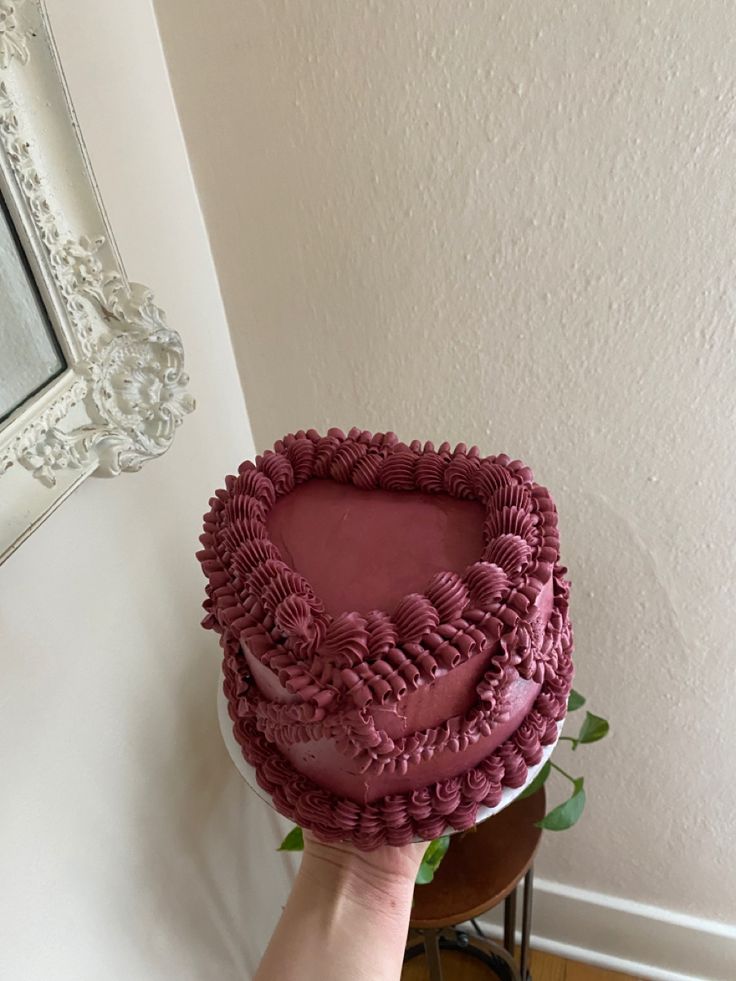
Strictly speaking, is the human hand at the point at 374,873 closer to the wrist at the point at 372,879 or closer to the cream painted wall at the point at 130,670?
the wrist at the point at 372,879

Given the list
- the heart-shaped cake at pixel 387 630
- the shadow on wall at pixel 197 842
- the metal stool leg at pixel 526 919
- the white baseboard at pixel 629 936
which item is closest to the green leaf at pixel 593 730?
the metal stool leg at pixel 526 919

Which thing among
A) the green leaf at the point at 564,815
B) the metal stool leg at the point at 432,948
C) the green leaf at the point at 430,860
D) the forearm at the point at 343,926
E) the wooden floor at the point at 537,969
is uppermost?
the forearm at the point at 343,926

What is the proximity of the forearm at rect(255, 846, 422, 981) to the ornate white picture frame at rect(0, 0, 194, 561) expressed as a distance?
42cm

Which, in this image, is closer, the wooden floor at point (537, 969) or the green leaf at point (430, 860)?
the green leaf at point (430, 860)

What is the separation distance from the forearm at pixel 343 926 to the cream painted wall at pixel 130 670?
21cm

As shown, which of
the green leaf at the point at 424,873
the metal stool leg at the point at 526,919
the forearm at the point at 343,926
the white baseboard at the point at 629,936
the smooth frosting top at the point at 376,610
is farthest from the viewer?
the white baseboard at the point at 629,936

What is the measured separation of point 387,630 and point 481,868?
2.06 ft

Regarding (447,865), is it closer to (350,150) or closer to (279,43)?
(350,150)

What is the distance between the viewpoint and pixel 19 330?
592 mm

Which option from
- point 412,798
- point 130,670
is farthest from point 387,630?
point 130,670

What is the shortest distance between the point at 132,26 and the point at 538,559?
0.70 metres

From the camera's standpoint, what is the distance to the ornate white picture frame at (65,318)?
56 centimetres

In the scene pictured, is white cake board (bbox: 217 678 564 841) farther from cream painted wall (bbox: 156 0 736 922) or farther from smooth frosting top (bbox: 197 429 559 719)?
cream painted wall (bbox: 156 0 736 922)

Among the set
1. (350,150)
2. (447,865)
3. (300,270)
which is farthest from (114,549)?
(447,865)
